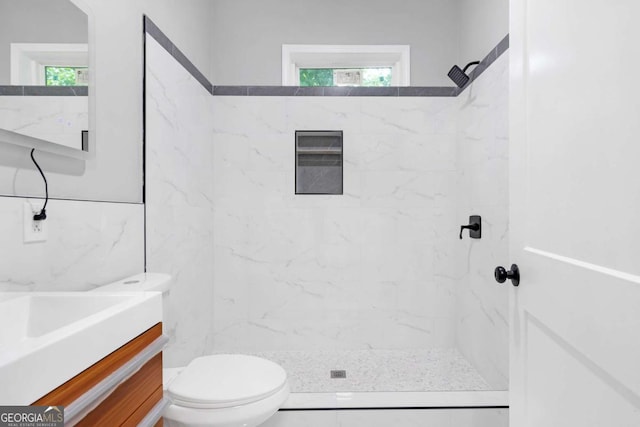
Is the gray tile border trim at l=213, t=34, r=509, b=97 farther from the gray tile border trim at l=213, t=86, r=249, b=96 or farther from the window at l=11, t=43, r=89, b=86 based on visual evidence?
the window at l=11, t=43, r=89, b=86

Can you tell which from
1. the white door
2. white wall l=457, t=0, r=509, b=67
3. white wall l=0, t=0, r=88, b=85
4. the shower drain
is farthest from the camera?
the shower drain

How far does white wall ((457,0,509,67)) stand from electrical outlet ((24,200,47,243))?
2.11m

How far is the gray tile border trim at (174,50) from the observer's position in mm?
1727

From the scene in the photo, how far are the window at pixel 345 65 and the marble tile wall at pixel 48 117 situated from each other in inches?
63.3

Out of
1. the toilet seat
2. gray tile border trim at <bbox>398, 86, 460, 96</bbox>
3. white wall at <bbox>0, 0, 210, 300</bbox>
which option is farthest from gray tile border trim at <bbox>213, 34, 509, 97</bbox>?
the toilet seat

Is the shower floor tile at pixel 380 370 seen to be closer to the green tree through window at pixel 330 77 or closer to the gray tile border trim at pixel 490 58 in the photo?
the gray tile border trim at pixel 490 58

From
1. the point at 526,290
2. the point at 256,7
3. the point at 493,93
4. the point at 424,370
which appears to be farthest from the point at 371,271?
the point at 256,7

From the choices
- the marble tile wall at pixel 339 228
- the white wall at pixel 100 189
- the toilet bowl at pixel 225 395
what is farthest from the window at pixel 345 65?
the toilet bowl at pixel 225 395

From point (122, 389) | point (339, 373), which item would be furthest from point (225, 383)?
point (339, 373)

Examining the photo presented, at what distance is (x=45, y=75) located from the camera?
1.13 metres

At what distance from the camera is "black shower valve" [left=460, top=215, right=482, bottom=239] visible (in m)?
2.18

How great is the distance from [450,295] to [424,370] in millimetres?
560

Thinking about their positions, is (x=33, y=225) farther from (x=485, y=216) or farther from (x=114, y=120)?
(x=485, y=216)

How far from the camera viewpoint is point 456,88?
2576mm
